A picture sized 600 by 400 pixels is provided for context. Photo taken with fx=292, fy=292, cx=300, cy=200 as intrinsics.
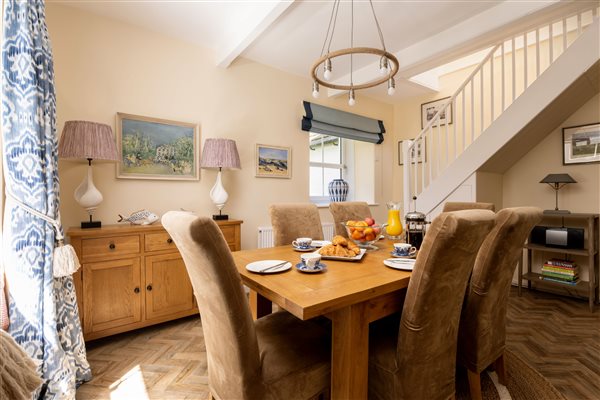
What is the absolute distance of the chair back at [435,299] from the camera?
0.96m

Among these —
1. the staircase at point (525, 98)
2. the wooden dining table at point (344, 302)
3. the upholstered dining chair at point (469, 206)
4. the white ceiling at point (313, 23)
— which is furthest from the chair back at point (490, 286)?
the white ceiling at point (313, 23)

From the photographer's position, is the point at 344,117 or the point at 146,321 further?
the point at 344,117

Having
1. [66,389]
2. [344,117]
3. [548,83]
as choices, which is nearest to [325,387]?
[66,389]

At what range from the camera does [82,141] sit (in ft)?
6.52

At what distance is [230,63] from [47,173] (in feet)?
6.72

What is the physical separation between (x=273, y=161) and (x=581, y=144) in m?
3.21

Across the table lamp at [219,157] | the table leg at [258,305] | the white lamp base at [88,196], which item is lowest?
the table leg at [258,305]

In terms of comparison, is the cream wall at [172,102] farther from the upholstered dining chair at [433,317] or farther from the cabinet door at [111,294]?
the upholstered dining chair at [433,317]

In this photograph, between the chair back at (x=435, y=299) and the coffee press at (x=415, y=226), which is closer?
the chair back at (x=435, y=299)

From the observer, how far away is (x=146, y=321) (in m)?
2.26

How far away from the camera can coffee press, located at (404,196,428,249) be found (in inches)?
69.5

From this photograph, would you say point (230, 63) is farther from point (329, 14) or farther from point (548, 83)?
point (548, 83)

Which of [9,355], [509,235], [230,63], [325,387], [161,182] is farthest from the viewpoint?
[230,63]

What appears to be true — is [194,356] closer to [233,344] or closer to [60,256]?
[60,256]
